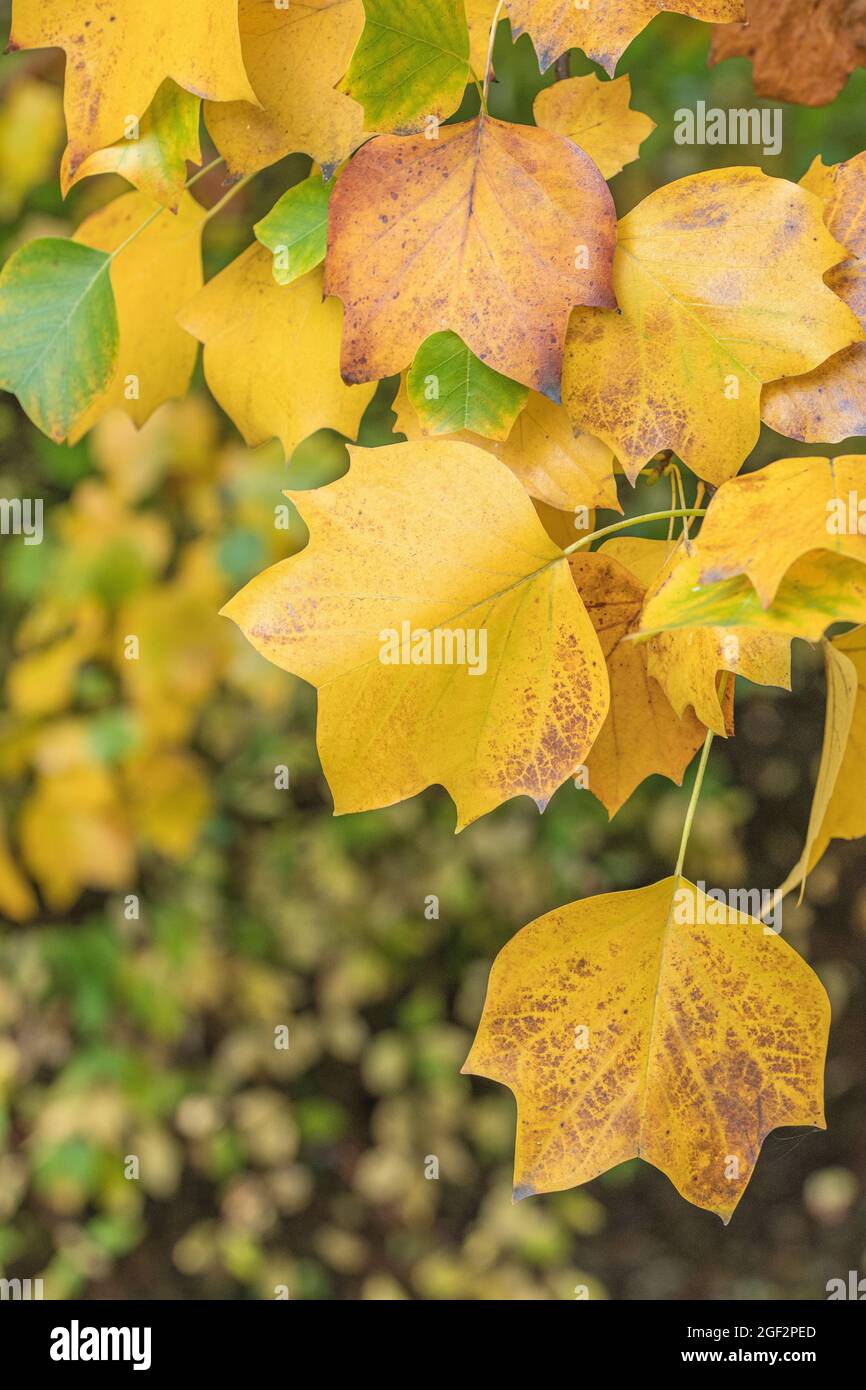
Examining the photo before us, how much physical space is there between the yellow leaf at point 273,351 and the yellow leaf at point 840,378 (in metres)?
0.10

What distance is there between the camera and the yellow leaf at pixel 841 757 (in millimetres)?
265

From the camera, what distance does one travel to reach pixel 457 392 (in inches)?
10.4

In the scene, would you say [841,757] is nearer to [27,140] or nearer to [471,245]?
[471,245]

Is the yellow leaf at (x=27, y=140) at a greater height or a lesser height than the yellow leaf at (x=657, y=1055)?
greater

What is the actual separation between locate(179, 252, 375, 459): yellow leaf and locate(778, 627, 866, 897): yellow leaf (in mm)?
131

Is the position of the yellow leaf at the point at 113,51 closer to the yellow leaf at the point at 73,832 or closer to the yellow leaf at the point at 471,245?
the yellow leaf at the point at 471,245

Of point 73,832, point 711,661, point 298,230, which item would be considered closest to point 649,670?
point 711,661

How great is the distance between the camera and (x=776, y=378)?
26 centimetres

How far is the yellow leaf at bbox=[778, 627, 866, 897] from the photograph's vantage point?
0.26 m

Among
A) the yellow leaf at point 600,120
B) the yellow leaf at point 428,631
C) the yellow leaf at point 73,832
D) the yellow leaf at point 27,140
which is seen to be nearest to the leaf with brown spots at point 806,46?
the yellow leaf at point 600,120

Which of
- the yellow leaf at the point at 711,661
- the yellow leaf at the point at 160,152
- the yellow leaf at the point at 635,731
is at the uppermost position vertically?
the yellow leaf at the point at 160,152

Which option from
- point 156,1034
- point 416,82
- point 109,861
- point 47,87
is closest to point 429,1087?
point 156,1034

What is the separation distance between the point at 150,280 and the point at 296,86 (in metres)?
0.09

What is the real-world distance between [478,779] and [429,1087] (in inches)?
36.7
